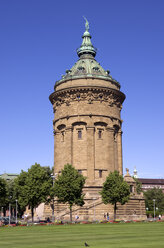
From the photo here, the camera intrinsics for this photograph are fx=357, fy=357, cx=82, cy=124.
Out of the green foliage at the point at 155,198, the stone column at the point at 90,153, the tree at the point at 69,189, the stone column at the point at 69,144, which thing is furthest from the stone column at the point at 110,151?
the green foliage at the point at 155,198

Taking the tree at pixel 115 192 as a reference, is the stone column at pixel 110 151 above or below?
above

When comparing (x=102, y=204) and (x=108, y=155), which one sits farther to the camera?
(x=108, y=155)

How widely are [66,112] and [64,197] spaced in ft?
85.7

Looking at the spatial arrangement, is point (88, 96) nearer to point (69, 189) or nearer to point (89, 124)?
point (89, 124)

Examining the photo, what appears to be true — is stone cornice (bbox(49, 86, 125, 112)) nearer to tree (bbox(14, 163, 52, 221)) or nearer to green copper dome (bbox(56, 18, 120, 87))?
green copper dome (bbox(56, 18, 120, 87))

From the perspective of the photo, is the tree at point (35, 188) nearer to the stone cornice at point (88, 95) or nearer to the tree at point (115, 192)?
the tree at point (115, 192)

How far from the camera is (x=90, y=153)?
245ft

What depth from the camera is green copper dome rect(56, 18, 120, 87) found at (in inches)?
3145

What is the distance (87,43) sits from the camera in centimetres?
8838

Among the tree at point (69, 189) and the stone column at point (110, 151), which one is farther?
the stone column at point (110, 151)

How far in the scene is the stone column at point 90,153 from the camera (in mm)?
73750

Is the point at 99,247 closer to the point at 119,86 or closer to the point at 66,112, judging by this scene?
the point at 66,112

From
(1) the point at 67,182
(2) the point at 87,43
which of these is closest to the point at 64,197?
Answer: (1) the point at 67,182

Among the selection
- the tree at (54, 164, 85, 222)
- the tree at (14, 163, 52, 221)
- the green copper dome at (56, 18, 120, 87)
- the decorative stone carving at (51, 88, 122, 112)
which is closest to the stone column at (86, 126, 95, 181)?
the decorative stone carving at (51, 88, 122, 112)
